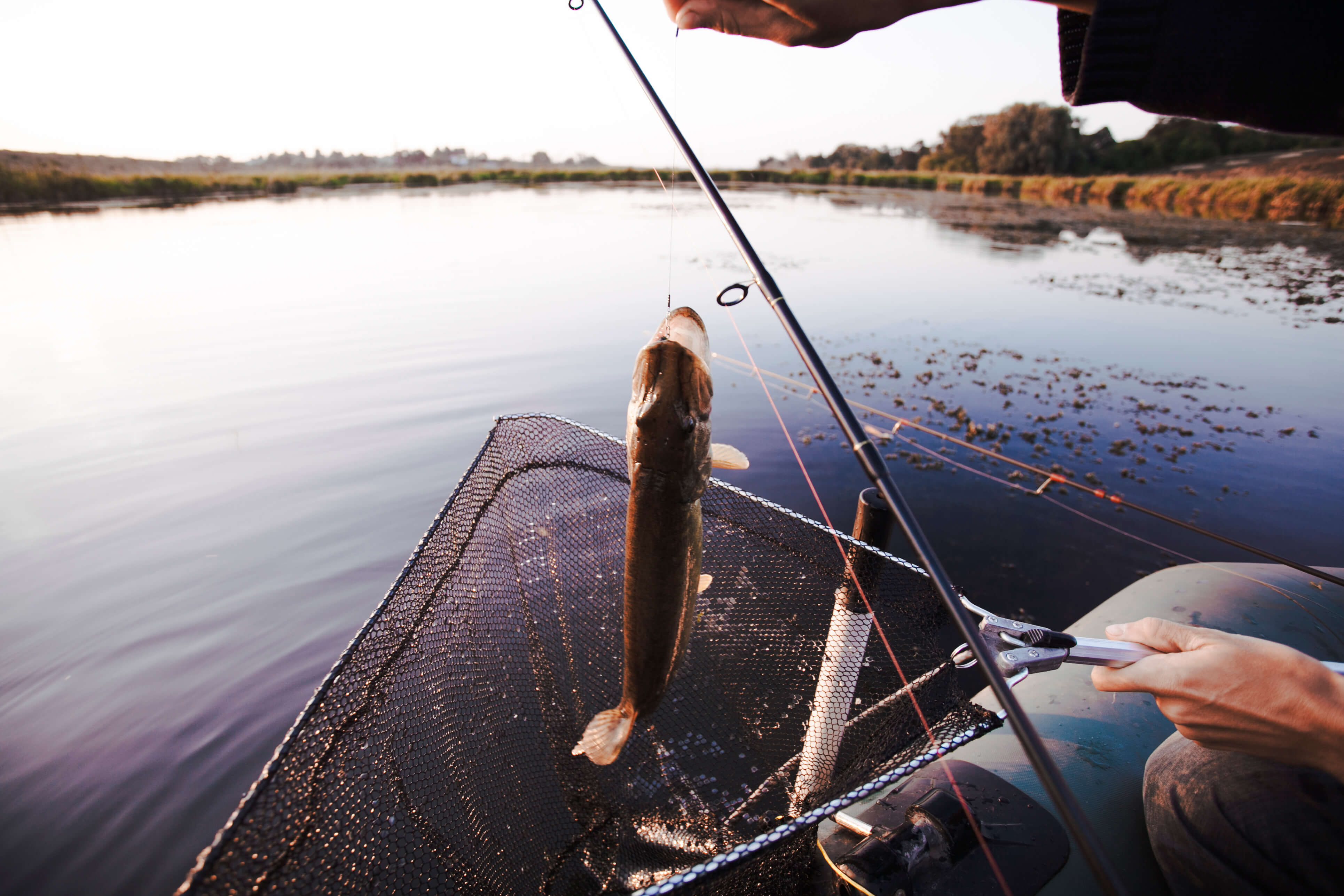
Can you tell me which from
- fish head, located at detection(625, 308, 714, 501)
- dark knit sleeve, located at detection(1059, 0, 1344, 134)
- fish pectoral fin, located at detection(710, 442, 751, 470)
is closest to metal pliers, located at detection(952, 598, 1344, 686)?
fish pectoral fin, located at detection(710, 442, 751, 470)

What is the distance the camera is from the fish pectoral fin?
2516 mm

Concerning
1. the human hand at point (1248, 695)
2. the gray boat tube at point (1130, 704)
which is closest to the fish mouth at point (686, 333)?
the human hand at point (1248, 695)

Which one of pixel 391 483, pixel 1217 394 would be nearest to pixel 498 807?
pixel 391 483

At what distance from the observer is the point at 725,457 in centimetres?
262

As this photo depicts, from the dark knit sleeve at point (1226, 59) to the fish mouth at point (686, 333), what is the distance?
4.62 ft

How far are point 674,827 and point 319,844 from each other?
1.64 m

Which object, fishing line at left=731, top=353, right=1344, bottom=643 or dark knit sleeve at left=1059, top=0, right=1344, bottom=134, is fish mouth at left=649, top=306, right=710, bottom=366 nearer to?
dark knit sleeve at left=1059, top=0, right=1344, bottom=134

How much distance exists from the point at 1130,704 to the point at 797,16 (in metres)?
3.50

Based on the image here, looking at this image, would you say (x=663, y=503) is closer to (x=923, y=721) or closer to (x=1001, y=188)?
(x=923, y=721)

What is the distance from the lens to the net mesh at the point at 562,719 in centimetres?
208

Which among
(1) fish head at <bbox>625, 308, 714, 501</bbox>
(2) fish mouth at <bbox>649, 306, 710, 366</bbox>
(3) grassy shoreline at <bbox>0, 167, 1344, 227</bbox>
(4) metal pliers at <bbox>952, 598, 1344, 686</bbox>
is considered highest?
(3) grassy shoreline at <bbox>0, 167, 1344, 227</bbox>

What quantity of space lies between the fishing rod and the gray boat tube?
883 millimetres

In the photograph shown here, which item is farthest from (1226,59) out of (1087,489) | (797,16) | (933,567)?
(1087,489)

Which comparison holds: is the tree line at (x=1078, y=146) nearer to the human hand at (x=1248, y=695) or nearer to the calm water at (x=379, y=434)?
the calm water at (x=379, y=434)
